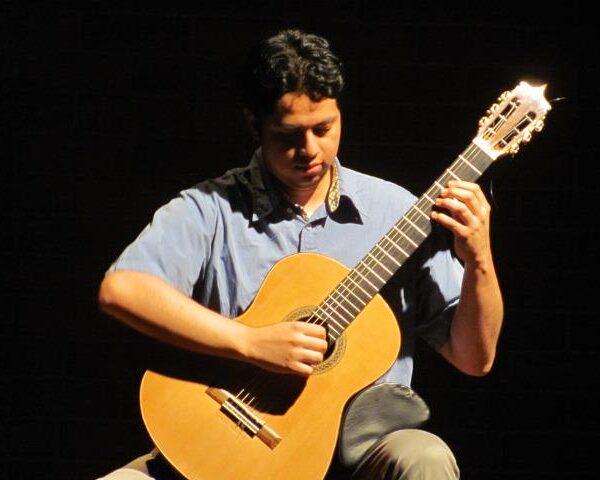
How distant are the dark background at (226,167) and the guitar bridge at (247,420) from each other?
3.06 ft

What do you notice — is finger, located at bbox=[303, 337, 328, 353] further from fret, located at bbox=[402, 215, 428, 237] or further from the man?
fret, located at bbox=[402, 215, 428, 237]

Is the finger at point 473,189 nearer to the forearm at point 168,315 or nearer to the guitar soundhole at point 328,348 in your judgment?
the guitar soundhole at point 328,348

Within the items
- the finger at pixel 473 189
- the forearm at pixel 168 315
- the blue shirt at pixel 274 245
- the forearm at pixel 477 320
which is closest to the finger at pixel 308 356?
the forearm at pixel 168 315

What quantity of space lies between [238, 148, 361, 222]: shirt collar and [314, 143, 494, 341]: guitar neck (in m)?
0.19

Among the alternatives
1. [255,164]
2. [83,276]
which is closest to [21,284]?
[83,276]

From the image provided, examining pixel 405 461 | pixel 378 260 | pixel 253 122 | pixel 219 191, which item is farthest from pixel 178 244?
pixel 405 461

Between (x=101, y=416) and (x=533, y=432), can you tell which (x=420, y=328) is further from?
(x=101, y=416)

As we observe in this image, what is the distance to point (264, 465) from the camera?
235 cm

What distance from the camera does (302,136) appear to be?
2.47m

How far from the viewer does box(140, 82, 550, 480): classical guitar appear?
7.72ft

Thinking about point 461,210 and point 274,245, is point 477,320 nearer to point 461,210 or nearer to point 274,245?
point 461,210

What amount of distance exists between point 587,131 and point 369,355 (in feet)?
3.81

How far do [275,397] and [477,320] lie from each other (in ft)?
1.56

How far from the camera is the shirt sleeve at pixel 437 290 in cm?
257
